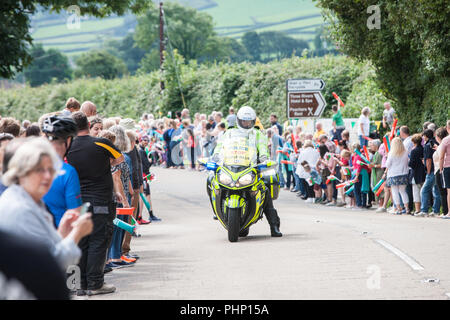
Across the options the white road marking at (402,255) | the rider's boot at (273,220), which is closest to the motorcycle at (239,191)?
the rider's boot at (273,220)

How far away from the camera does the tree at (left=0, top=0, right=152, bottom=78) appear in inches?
877

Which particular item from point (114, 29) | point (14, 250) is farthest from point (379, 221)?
point (114, 29)

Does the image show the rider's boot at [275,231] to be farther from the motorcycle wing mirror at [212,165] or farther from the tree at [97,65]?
the tree at [97,65]

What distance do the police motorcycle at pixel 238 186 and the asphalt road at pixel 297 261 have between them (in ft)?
1.24

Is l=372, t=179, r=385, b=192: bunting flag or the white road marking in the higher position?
the white road marking

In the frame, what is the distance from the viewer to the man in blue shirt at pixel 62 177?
270 inches

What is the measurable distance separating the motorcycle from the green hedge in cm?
1196

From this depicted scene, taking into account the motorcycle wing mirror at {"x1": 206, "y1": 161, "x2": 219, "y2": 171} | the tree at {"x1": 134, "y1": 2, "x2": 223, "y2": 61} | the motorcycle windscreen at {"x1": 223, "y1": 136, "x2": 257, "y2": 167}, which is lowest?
the motorcycle wing mirror at {"x1": 206, "y1": 161, "x2": 219, "y2": 171}

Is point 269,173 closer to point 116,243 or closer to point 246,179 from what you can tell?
point 246,179

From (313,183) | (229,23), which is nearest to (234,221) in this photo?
(313,183)

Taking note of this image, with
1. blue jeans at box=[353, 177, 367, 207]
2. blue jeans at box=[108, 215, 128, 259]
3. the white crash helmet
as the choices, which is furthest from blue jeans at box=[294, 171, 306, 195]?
blue jeans at box=[108, 215, 128, 259]

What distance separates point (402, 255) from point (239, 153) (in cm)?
325

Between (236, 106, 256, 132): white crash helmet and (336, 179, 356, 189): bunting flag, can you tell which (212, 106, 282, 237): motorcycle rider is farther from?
(336, 179, 356, 189): bunting flag

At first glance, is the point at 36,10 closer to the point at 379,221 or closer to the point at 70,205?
the point at 379,221
